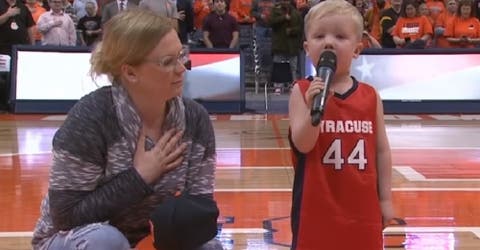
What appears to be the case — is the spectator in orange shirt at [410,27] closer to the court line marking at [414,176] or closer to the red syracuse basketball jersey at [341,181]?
the court line marking at [414,176]

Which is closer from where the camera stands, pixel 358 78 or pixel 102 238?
pixel 102 238

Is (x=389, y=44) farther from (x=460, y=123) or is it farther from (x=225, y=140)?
(x=225, y=140)

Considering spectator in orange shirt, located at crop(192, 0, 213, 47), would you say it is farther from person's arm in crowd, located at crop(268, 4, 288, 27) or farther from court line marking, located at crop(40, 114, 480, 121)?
court line marking, located at crop(40, 114, 480, 121)

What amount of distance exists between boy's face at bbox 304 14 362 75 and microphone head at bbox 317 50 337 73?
0.06 m

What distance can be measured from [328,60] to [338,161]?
355 mm

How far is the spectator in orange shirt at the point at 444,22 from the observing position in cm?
1232

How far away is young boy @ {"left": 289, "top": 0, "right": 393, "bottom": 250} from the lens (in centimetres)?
273

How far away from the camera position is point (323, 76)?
8.36 ft

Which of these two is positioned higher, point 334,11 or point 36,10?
point 334,11

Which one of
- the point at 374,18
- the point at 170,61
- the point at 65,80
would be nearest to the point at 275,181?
the point at 170,61

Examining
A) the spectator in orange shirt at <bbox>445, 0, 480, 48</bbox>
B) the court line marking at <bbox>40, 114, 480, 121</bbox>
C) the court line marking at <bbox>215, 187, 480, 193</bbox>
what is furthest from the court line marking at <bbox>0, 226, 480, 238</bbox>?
the spectator in orange shirt at <bbox>445, 0, 480, 48</bbox>

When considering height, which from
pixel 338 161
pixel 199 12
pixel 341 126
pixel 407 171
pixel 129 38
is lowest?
pixel 407 171

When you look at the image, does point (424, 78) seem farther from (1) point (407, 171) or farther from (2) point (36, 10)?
(2) point (36, 10)

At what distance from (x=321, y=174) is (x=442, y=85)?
8.84 m
